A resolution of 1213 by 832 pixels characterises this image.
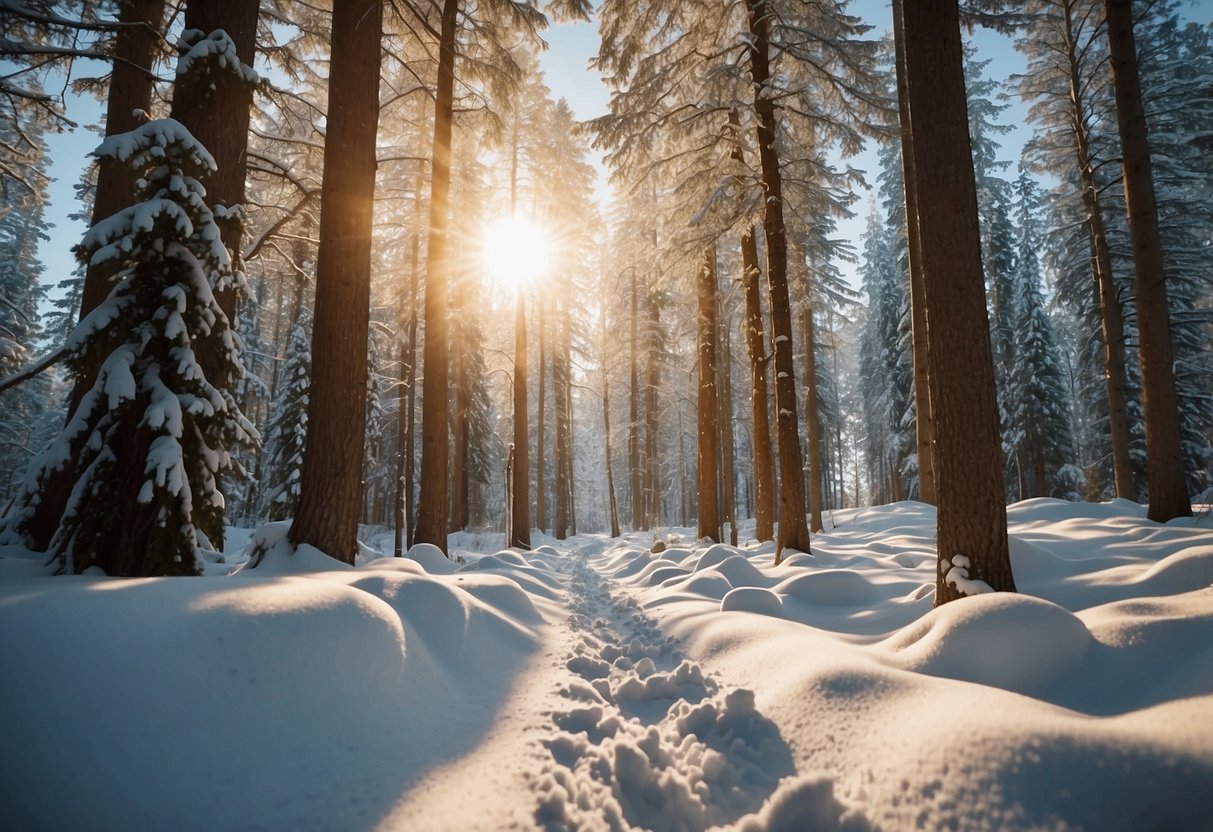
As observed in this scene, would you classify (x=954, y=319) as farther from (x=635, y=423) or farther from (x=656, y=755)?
(x=635, y=423)

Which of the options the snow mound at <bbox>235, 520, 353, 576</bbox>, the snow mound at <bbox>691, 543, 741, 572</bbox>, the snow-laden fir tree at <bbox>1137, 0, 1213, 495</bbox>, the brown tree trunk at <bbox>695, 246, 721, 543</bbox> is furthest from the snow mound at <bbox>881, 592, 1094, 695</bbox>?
the snow-laden fir tree at <bbox>1137, 0, 1213, 495</bbox>

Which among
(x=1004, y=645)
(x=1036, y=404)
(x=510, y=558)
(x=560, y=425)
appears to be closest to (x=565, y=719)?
(x=1004, y=645)

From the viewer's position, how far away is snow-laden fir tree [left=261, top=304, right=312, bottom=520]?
49.4 feet

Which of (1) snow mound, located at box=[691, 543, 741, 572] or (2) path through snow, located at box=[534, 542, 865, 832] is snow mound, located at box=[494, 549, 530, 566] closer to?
(1) snow mound, located at box=[691, 543, 741, 572]

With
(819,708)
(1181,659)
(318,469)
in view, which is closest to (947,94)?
(1181,659)

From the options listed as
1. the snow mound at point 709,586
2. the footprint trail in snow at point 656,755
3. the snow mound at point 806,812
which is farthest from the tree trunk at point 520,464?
the snow mound at point 806,812

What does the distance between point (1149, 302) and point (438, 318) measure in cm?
Result: 1157

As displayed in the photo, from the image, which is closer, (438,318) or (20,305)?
(438,318)

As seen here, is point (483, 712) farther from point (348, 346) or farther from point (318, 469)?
point (348, 346)

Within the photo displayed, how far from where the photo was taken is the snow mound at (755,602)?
14.2 feet

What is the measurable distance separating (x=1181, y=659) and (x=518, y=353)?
45.0 feet

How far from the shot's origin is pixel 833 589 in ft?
15.2

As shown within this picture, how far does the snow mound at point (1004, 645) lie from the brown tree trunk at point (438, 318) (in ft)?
22.4

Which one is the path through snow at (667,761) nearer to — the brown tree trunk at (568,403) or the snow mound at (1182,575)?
the snow mound at (1182,575)
